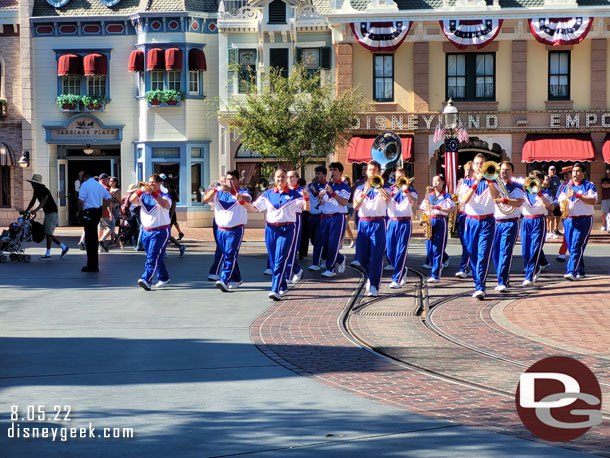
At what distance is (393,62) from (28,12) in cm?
1186

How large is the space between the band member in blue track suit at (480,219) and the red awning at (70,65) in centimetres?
2105

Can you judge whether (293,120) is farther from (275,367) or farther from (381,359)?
(275,367)

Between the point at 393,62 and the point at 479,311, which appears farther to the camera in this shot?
the point at 393,62

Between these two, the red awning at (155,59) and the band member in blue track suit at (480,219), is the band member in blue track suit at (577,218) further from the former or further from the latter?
the red awning at (155,59)

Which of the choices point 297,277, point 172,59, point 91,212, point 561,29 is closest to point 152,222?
point 297,277

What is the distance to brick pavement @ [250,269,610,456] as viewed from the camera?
730 cm

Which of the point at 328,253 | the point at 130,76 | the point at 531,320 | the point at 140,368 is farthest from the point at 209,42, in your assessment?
the point at 140,368

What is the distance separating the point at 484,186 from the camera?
1390 cm

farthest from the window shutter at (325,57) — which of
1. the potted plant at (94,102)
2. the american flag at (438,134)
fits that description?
the potted plant at (94,102)

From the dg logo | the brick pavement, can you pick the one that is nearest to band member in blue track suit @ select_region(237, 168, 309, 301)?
the brick pavement

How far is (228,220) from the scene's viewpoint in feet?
47.4

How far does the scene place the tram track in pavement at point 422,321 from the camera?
8.64 meters

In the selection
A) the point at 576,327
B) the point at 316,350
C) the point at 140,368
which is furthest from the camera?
the point at 576,327

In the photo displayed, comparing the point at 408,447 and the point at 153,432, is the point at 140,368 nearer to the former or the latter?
the point at 153,432
